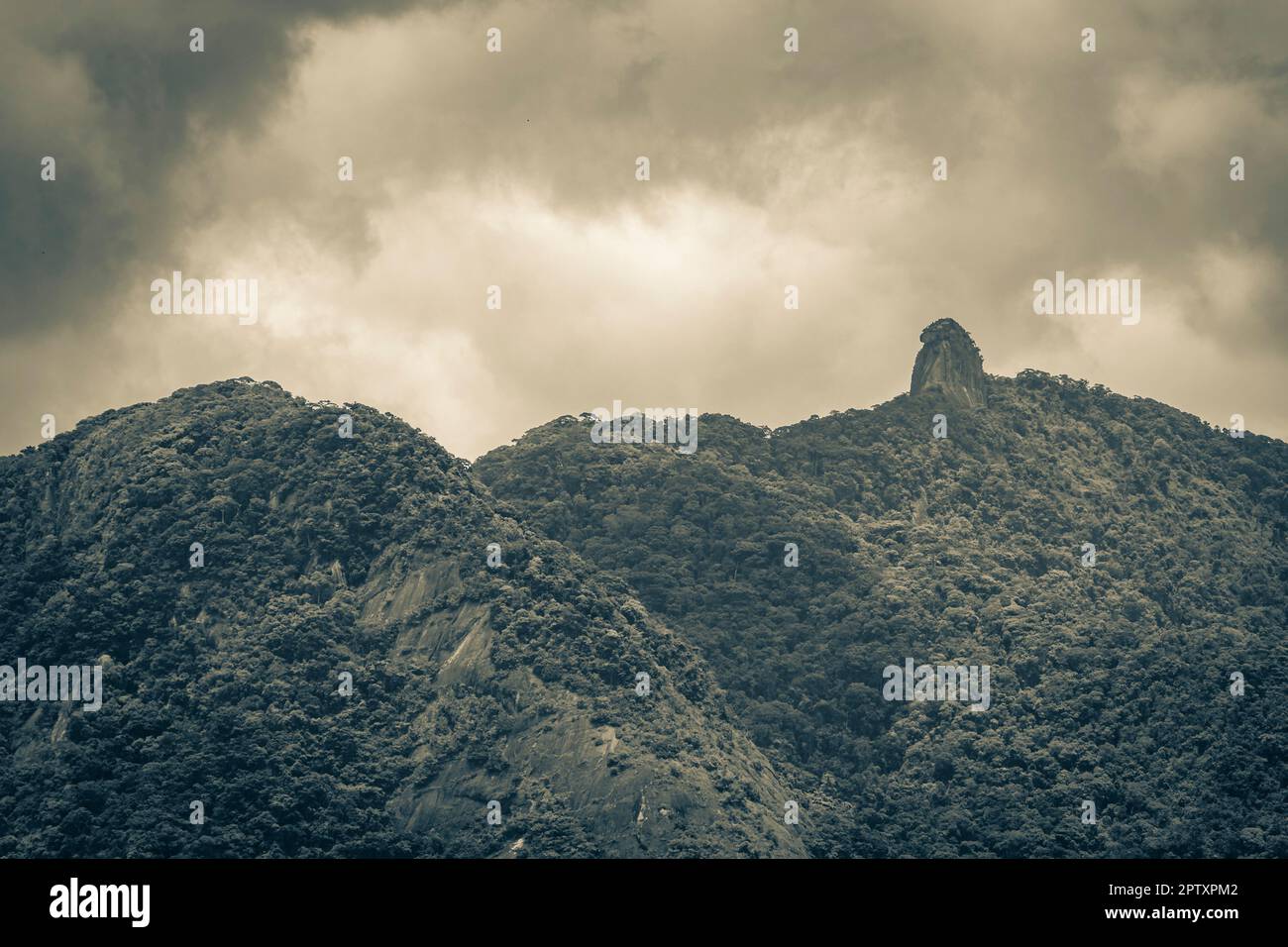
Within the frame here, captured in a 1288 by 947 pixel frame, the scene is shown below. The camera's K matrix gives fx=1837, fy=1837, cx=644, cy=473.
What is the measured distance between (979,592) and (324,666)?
54.2 metres

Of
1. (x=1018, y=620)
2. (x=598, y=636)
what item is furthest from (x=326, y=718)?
(x=1018, y=620)

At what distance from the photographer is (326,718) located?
112 meters

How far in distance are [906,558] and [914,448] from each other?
18.6m

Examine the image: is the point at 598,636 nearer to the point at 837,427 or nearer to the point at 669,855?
the point at 669,855

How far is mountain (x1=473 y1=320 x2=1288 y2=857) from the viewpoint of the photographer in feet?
366
